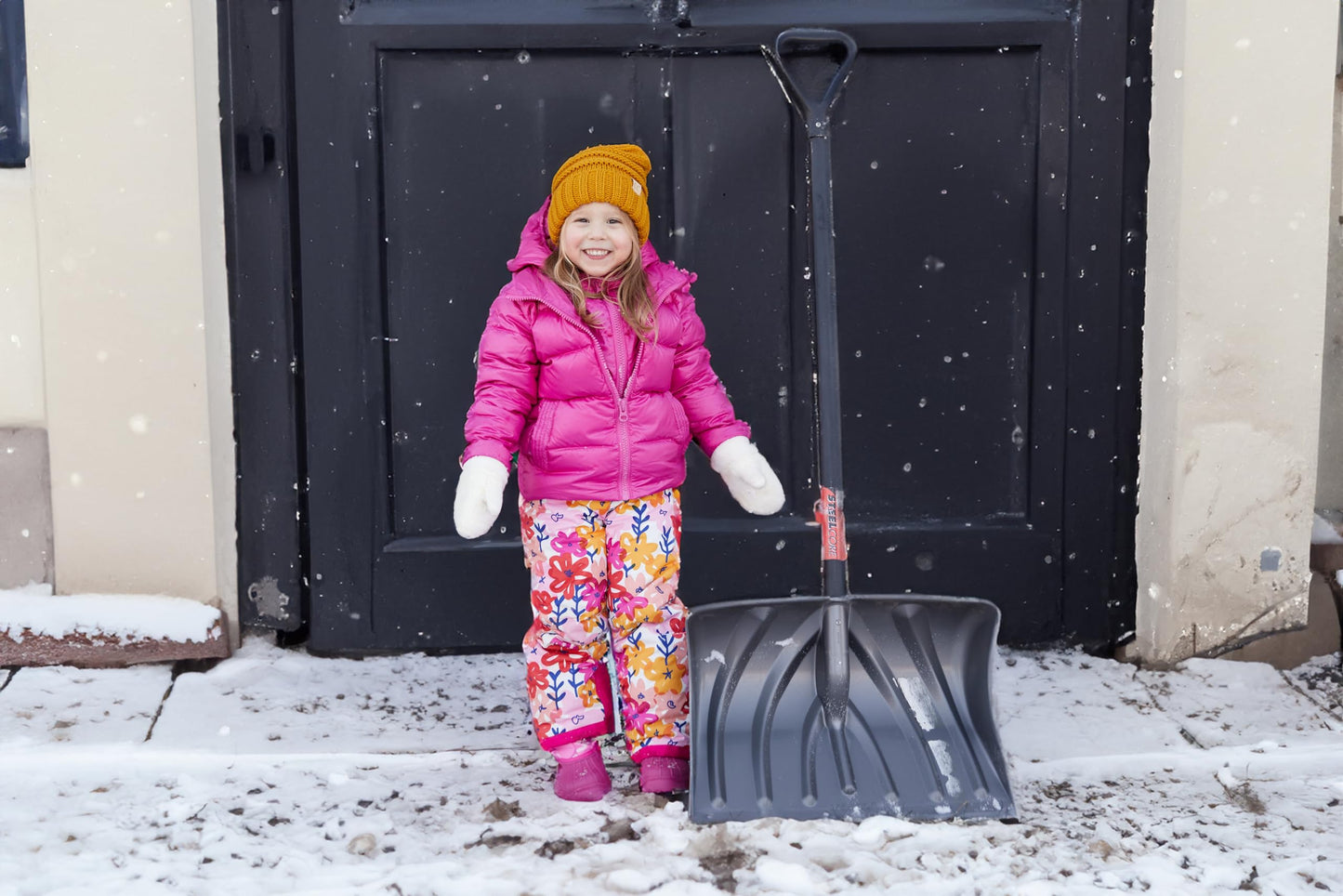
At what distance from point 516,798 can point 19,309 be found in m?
1.84

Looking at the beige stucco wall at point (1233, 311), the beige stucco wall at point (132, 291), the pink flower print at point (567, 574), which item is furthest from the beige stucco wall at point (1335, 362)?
the beige stucco wall at point (132, 291)

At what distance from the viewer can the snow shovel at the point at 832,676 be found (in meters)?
2.47

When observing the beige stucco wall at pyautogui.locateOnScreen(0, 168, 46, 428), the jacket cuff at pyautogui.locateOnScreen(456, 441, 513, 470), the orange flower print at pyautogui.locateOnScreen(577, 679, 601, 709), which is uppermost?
the beige stucco wall at pyautogui.locateOnScreen(0, 168, 46, 428)

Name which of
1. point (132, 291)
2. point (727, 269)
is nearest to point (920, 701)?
point (727, 269)

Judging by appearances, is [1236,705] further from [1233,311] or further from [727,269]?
[727,269]

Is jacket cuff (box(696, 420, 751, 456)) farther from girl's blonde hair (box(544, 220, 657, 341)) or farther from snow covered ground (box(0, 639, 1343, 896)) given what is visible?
snow covered ground (box(0, 639, 1343, 896))

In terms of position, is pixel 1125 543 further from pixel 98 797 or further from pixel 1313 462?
pixel 98 797

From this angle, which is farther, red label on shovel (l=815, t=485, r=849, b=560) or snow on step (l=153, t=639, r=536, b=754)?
snow on step (l=153, t=639, r=536, b=754)

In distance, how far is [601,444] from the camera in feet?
8.33

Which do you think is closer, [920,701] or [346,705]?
[920,701]

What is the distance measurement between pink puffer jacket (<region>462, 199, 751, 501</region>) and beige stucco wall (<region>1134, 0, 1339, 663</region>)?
4.55 ft

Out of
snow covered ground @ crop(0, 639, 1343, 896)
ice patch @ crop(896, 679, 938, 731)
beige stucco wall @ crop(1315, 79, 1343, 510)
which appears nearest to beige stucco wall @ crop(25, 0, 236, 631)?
snow covered ground @ crop(0, 639, 1343, 896)

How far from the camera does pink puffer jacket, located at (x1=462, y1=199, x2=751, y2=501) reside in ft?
8.21

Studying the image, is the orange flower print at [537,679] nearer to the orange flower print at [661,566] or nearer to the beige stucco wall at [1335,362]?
the orange flower print at [661,566]
